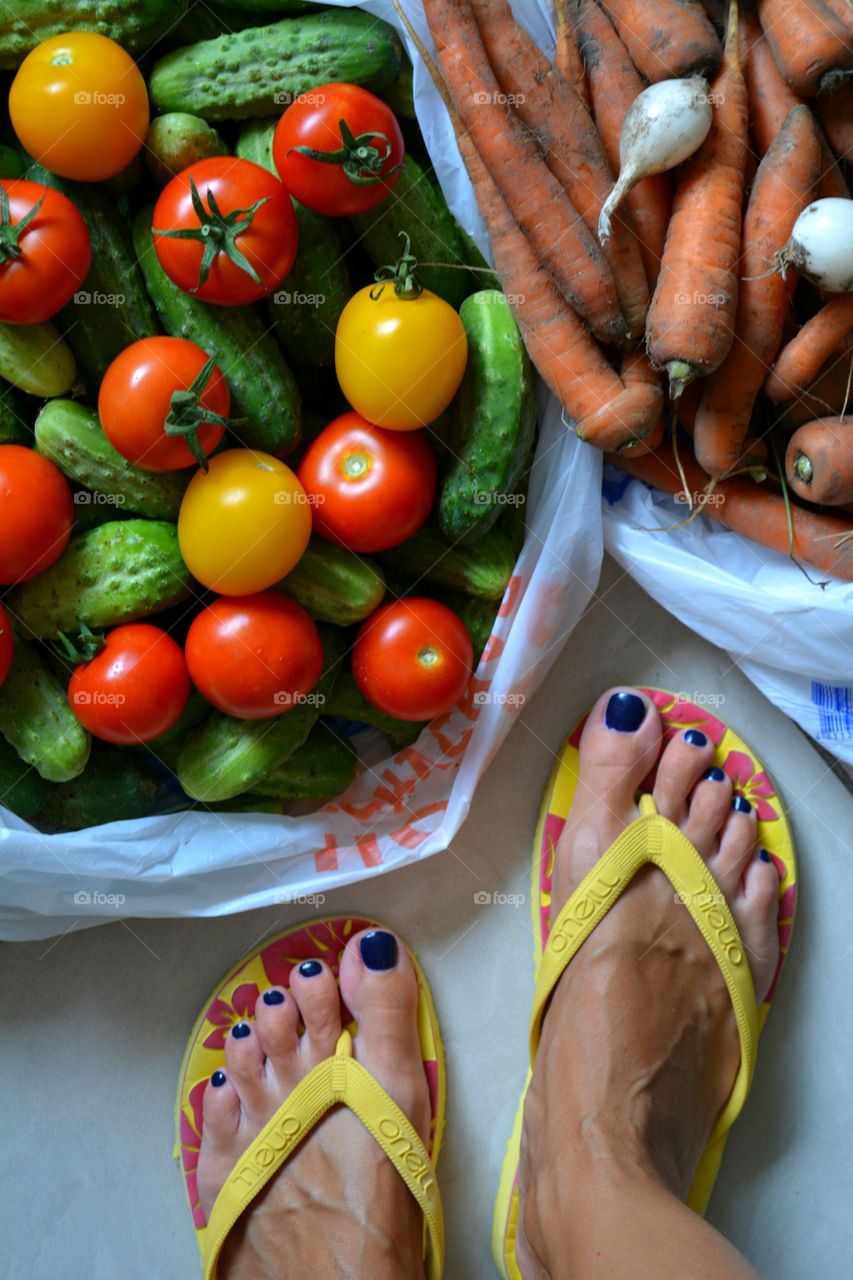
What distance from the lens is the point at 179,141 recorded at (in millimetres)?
841

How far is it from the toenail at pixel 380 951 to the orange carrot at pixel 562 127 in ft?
2.16

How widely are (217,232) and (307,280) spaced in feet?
0.42

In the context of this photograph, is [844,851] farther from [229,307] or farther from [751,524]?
[229,307]

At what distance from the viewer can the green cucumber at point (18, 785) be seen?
0.92m

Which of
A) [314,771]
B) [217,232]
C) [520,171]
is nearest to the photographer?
[217,232]

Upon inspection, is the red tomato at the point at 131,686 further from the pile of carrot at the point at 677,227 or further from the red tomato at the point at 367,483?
the pile of carrot at the point at 677,227

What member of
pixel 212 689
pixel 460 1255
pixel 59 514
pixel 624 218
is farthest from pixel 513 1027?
pixel 624 218

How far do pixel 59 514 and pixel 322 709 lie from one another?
30 cm

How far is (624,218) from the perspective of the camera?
897mm

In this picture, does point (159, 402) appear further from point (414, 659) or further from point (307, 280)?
point (414, 659)

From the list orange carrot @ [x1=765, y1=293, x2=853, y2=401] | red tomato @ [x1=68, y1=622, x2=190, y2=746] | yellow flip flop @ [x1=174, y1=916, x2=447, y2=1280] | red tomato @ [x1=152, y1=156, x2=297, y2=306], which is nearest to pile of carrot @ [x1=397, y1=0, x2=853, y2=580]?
orange carrot @ [x1=765, y1=293, x2=853, y2=401]

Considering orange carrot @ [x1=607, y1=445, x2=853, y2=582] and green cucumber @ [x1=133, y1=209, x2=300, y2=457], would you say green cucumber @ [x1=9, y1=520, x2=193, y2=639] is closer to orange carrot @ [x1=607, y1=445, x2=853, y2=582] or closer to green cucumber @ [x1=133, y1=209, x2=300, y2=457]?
green cucumber @ [x1=133, y1=209, x2=300, y2=457]

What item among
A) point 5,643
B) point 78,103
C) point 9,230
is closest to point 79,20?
point 78,103

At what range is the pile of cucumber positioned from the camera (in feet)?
2.80
